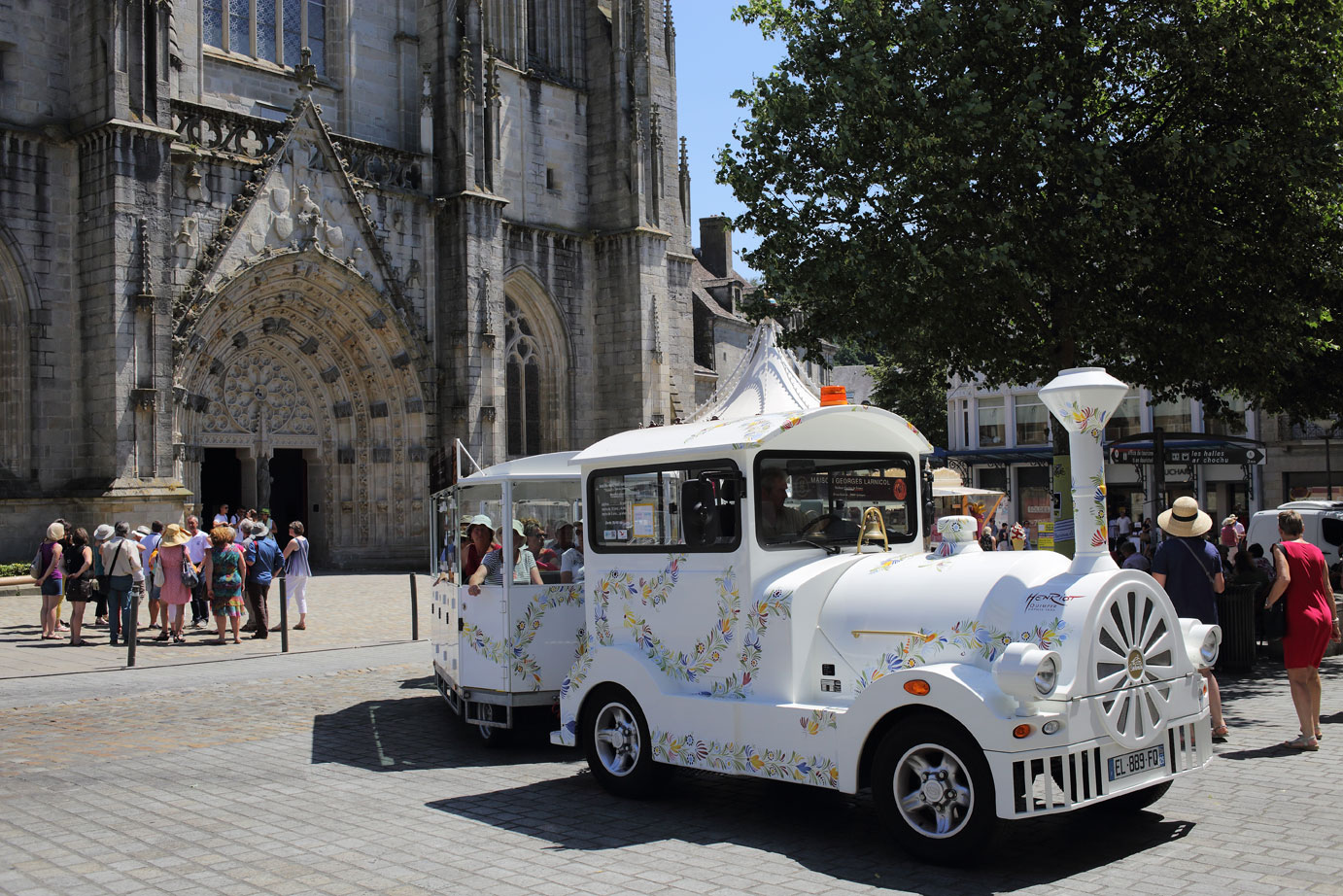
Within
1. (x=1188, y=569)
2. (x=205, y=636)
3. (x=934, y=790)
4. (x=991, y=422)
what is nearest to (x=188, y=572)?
(x=205, y=636)

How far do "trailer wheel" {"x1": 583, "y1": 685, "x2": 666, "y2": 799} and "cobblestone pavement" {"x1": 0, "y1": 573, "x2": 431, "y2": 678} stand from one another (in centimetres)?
792

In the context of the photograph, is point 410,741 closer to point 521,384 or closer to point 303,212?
point 303,212

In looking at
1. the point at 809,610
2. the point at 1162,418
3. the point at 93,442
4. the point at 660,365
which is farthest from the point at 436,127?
the point at 1162,418

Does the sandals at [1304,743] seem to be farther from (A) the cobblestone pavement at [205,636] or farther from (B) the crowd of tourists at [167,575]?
(B) the crowd of tourists at [167,575]

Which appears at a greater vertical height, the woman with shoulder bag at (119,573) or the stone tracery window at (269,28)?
the stone tracery window at (269,28)

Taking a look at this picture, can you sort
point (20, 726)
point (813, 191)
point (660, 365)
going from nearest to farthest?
point (20, 726), point (813, 191), point (660, 365)

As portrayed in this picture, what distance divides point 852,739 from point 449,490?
16.5 ft

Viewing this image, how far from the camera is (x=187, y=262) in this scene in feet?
74.0

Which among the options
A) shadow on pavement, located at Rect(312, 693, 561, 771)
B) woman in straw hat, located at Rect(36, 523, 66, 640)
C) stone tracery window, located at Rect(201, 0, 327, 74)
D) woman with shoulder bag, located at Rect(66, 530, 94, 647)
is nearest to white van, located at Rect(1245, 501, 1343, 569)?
shadow on pavement, located at Rect(312, 693, 561, 771)

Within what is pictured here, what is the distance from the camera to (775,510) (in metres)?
7.09

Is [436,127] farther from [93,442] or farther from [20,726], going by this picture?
[20,726]

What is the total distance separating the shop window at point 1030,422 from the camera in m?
46.1

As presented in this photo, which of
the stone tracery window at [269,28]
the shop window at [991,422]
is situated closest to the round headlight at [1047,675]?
the stone tracery window at [269,28]

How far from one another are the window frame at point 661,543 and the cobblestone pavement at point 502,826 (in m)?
1.54
